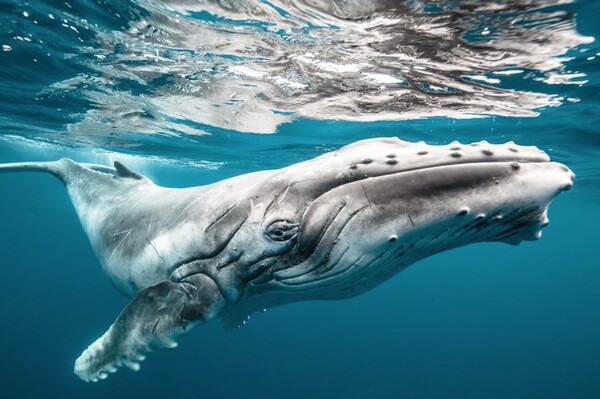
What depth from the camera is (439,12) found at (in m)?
8.09

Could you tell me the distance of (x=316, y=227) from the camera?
3947 millimetres

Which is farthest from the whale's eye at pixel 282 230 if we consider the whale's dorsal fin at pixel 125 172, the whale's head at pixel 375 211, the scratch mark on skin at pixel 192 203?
the whale's dorsal fin at pixel 125 172

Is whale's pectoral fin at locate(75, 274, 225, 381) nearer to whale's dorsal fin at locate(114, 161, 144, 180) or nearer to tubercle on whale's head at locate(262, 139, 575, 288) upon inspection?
tubercle on whale's head at locate(262, 139, 575, 288)

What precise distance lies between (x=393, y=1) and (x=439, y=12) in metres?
1.13

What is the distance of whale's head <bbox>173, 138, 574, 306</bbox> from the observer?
10.4 feet

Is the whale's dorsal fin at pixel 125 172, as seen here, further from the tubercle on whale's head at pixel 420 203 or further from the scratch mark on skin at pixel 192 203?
the tubercle on whale's head at pixel 420 203

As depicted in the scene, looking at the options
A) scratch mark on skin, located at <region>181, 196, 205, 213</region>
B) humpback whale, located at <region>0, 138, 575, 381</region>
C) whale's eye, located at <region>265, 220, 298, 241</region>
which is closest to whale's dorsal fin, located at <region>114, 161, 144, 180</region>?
humpback whale, located at <region>0, 138, 575, 381</region>

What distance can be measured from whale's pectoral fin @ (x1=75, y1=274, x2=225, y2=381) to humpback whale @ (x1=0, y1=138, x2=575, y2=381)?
0.01 m

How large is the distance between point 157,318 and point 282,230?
1.99 m

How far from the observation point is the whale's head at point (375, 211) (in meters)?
3.17

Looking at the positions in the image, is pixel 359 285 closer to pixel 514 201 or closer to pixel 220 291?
pixel 220 291

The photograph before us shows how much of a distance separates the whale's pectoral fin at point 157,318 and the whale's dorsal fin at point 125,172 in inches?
194

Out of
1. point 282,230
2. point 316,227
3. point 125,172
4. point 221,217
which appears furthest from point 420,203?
point 125,172

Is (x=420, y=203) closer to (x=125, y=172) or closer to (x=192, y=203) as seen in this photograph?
(x=192, y=203)
